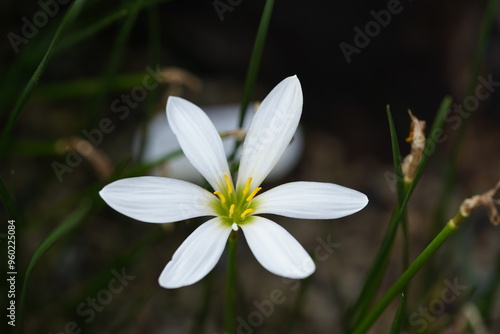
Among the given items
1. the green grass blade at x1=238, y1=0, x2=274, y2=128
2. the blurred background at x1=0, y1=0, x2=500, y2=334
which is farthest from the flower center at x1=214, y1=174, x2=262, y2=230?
the blurred background at x1=0, y1=0, x2=500, y2=334

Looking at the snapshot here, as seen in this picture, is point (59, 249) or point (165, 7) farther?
point (165, 7)

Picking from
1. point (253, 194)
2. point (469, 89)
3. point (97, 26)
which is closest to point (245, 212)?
point (253, 194)

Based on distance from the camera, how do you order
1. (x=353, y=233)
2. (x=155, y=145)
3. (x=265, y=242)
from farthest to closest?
(x=353, y=233) < (x=155, y=145) < (x=265, y=242)

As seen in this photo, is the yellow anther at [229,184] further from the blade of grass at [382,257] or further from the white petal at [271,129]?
the blade of grass at [382,257]

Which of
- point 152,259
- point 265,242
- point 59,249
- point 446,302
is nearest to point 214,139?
point 265,242

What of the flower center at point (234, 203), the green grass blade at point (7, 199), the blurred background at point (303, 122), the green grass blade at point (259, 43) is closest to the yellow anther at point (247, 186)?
the flower center at point (234, 203)

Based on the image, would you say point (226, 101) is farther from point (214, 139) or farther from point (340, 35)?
point (214, 139)

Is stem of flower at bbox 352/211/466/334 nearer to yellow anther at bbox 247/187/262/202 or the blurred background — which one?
yellow anther at bbox 247/187/262/202

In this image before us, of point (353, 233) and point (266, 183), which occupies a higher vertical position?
point (266, 183)

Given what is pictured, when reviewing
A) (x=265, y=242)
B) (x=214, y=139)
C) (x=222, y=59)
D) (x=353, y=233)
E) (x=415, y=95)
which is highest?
(x=222, y=59)
